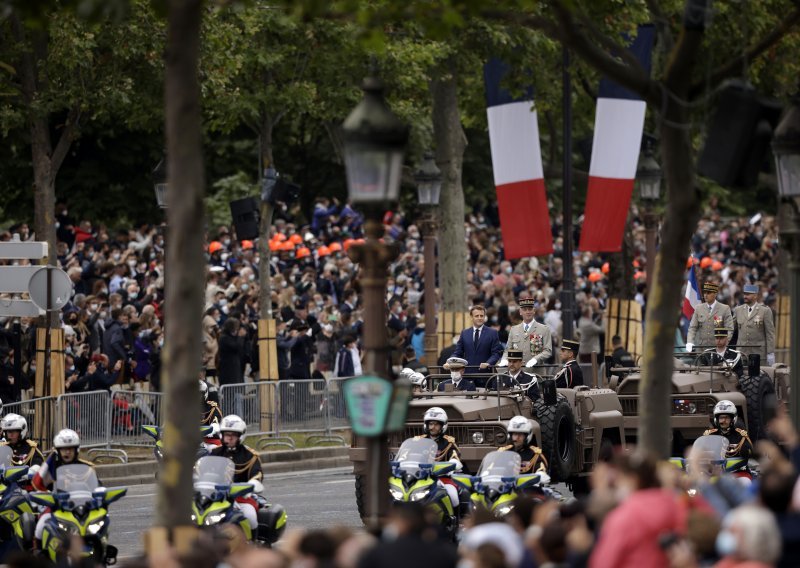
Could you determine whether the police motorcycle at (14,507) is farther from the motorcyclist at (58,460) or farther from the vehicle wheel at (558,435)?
the vehicle wheel at (558,435)

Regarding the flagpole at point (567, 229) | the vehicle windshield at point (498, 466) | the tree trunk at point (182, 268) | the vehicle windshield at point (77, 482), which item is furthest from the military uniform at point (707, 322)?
the tree trunk at point (182, 268)

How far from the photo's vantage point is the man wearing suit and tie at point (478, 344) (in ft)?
78.6

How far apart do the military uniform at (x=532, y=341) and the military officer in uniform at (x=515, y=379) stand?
1425mm

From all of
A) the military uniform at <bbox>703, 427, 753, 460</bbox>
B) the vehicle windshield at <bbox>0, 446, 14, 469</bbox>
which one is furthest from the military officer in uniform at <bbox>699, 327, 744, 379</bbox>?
the vehicle windshield at <bbox>0, 446, 14, 469</bbox>

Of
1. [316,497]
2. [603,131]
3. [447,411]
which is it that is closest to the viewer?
[447,411]

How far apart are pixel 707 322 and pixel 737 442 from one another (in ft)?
17.8

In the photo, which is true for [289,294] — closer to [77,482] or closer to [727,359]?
[727,359]

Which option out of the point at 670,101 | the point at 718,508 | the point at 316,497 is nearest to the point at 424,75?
the point at 316,497

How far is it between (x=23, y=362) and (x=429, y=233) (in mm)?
8670

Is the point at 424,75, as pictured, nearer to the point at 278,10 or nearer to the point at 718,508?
the point at 278,10

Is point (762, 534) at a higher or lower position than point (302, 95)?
lower

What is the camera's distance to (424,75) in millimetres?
34688

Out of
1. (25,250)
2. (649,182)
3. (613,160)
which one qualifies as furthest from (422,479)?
(649,182)

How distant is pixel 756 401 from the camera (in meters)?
25.1
